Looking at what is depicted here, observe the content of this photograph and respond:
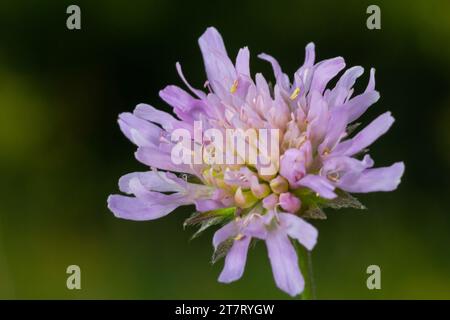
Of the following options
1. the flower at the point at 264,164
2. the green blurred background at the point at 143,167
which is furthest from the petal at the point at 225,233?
the green blurred background at the point at 143,167

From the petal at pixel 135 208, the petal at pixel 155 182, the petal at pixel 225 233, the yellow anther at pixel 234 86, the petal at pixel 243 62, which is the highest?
the petal at pixel 243 62

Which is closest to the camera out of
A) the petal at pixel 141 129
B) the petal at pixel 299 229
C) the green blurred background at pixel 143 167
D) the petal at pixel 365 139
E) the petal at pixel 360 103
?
the petal at pixel 299 229

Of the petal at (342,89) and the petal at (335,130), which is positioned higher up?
the petal at (342,89)

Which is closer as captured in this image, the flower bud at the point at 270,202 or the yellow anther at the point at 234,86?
the flower bud at the point at 270,202

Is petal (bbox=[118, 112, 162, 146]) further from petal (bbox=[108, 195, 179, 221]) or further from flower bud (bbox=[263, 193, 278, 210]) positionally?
flower bud (bbox=[263, 193, 278, 210])

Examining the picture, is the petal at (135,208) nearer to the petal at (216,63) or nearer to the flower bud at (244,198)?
the flower bud at (244,198)

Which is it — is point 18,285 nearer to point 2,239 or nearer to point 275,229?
point 2,239

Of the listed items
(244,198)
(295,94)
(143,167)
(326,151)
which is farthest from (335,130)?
(143,167)

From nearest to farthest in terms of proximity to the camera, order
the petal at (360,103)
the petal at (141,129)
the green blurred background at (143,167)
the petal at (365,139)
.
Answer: the petal at (365,139) → the petal at (360,103) → the petal at (141,129) → the green blurred background at (143,167)
